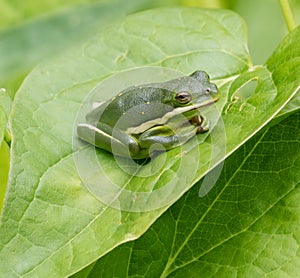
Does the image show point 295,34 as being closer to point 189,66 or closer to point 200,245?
point 189,66

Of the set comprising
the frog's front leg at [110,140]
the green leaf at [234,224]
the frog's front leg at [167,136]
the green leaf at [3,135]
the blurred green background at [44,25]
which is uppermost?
the blurred green background at [44,25]

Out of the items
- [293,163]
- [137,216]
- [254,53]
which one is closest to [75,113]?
[137,216]

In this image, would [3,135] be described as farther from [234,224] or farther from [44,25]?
[44,25]

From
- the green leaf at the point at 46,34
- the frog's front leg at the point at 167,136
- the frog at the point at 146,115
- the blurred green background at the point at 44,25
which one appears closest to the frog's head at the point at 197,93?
the frog at the point at 146,115

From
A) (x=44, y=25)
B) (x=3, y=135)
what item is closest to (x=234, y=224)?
(x=3, y=135)

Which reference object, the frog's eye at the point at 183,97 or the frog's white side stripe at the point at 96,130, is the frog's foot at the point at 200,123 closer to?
the frog's eye at the point at 183,97

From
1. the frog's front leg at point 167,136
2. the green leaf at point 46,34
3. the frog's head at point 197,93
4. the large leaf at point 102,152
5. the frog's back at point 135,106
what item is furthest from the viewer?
the frog's back at point 135,106
